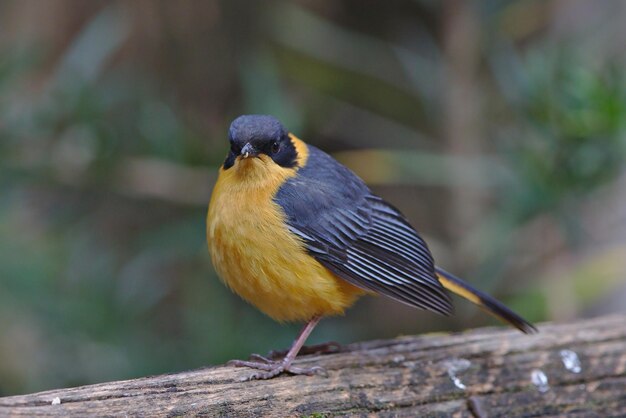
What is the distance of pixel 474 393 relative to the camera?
4.18 meters

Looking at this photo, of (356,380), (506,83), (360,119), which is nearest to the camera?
(356,380)

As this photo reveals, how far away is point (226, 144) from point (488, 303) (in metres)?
2.18

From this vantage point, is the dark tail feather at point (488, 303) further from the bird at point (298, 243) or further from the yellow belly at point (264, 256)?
the yellow belly at point (264, 256)

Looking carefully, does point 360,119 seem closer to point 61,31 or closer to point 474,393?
point 61,31

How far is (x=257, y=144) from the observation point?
14.2ft

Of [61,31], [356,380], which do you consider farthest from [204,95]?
[356,380]

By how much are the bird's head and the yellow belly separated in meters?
0.02

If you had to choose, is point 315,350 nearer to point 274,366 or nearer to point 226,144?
point 274,366

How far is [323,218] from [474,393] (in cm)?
111

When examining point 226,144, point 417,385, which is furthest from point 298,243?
point 226,144

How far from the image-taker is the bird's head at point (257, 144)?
14.0ft

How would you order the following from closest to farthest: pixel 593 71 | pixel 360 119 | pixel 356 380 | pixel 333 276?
pixel 356 380
pixel 333 276
pixel 593 71
pixel 360 119

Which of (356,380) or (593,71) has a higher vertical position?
(593,71)

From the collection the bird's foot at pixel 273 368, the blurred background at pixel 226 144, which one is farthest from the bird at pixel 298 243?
the blurred background at pixel 226 144
